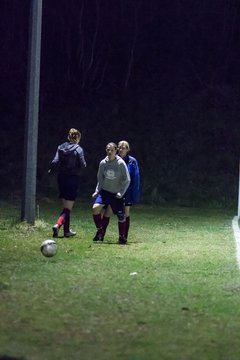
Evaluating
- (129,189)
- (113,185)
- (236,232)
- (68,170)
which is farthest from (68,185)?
(236,232)

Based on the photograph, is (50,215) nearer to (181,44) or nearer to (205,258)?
(205,258)

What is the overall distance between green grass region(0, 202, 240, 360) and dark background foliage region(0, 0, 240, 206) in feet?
46.6

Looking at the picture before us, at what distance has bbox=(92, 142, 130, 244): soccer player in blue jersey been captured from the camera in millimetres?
11820

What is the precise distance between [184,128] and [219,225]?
11.8 metres

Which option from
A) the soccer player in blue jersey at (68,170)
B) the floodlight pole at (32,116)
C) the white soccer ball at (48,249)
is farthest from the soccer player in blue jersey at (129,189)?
the white soccer ball at (48,249)

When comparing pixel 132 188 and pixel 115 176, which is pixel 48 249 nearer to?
pixel 115 176

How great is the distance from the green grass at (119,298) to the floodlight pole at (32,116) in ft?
2.07

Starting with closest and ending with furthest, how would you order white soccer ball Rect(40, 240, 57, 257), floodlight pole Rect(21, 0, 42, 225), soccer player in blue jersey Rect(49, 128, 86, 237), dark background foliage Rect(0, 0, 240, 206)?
white soccer ball Rect(40, 240, 57, 257)
soccer player in blue jersey Rect(49, 128, 86, 237)
floodlight pole Rect(21, 0, 42, 225)
dark background foliage Rect(0, 0, 240, 206)

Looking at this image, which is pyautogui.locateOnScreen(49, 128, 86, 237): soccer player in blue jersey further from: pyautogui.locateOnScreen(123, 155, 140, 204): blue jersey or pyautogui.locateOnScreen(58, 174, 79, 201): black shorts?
pyautogui.locateOnScreen(123, 155, 140, 204): blue jersey

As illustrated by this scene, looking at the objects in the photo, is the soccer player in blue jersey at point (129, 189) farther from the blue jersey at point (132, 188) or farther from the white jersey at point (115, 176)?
the white jersey at point (115, 176)

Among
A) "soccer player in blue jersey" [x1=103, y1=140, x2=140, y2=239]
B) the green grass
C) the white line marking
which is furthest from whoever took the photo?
"soccer player in blue jersey" [x1=103, y1=140, x2=140, y2=239]

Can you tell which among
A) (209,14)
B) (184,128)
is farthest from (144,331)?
(209,14)

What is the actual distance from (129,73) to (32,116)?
17.1 metres

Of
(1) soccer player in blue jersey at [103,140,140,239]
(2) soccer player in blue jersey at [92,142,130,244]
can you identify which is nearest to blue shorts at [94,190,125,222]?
(2) soccer player in blue jersey at [92,142,130,244]
